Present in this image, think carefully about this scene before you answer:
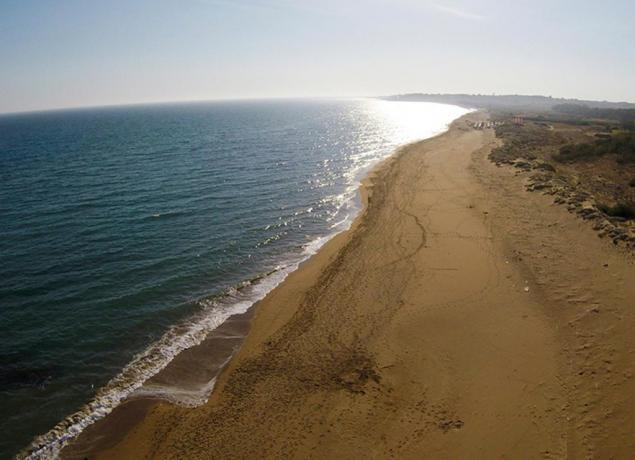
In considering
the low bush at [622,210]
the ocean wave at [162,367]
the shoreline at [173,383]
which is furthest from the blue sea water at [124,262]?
the low bush at [622,210]

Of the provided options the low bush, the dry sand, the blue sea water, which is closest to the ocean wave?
the blue sea water

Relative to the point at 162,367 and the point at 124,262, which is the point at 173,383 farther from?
the point at 124,262

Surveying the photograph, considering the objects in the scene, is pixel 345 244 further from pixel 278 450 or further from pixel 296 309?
pixel 278 450

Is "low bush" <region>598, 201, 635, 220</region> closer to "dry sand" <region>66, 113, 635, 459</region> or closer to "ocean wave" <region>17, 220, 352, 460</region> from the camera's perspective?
"dry sand" <region>66, 113, 635, 459</region>

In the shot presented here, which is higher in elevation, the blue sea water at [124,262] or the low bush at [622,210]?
the low bush at [622,210]

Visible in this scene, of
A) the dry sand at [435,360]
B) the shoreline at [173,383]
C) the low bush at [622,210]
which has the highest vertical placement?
the low bush at [622,210]

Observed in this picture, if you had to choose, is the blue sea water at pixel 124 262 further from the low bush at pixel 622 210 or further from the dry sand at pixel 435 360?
the low bush at pixel 622 210

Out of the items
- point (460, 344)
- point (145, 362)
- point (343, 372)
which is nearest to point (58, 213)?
point (145, 362)

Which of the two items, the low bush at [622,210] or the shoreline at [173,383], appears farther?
the low bush at [622,210]
